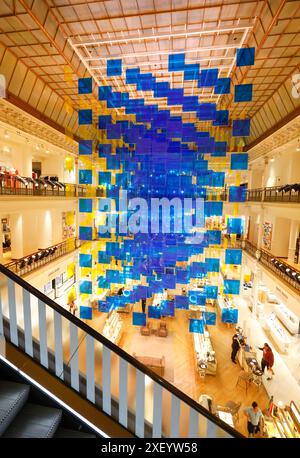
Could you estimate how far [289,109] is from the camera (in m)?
7.71

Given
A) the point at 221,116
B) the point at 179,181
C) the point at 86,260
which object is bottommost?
the point at 86,260

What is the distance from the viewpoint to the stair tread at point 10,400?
5.05 feet

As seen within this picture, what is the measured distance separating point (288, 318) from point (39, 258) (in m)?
8.96

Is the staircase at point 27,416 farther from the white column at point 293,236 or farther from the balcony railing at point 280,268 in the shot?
the white column at point 293,236

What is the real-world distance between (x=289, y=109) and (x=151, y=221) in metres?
5.69

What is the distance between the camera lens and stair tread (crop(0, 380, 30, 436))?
154cm

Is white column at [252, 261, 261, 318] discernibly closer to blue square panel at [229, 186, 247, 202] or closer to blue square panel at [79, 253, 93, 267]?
blue square panel at [229, 186, 247, 202]

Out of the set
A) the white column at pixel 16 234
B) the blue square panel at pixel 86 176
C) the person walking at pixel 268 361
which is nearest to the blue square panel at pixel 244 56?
the blue square panel at pixel 86 176

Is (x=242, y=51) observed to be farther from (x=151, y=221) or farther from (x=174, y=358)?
(x=174, y=358)

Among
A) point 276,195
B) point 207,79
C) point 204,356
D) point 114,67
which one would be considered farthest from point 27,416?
point 276,195

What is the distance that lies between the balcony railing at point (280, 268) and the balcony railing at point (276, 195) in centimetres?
204

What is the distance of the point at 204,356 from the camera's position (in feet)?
24.1

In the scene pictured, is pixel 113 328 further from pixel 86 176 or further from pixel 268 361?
pixel 86 176
